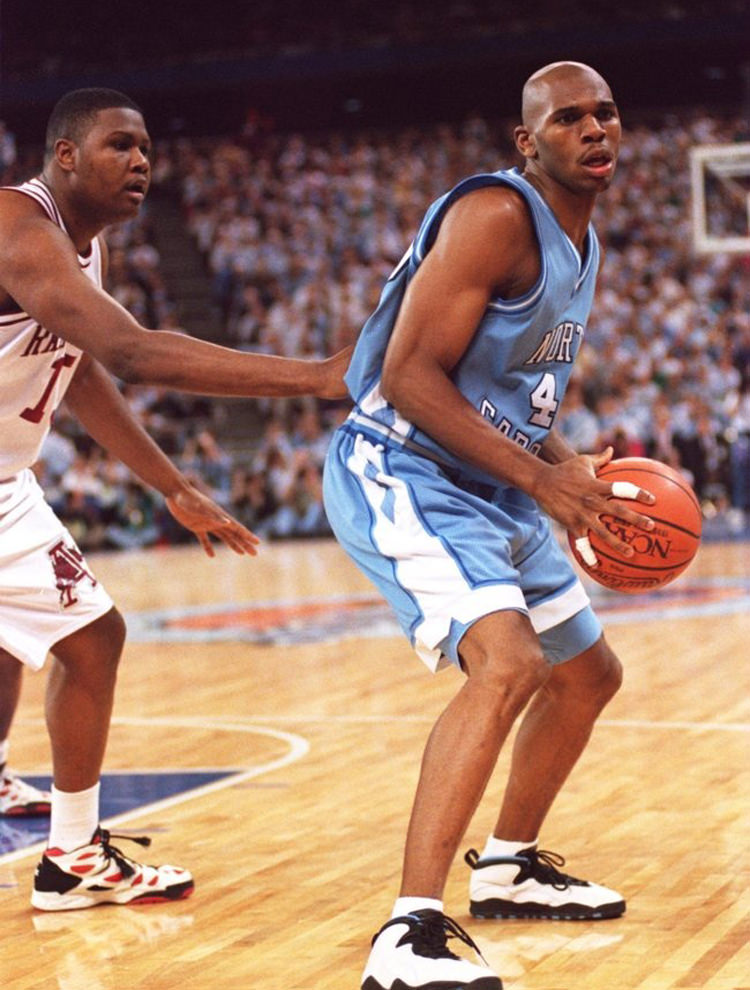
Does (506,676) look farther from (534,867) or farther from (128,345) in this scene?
(128,345)

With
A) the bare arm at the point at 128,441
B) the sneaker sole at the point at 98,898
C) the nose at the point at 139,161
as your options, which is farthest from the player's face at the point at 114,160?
the sneaker sole at the point at 98,898

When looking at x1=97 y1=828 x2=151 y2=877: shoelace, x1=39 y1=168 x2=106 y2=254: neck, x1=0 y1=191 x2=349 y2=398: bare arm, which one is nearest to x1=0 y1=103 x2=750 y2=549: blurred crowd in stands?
x1=97 y1=828 x2=151 y2=877: shoelace

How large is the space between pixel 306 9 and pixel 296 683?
18.3 meters

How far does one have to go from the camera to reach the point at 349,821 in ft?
16.2

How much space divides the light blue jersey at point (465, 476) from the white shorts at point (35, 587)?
84 centimetres

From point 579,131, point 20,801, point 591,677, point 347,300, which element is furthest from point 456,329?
point 347,300

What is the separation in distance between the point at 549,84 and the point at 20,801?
2994 mm

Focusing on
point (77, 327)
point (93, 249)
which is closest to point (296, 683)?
point (93, 249)

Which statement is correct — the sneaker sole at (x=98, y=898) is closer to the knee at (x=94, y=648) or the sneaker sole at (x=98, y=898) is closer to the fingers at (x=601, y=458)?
the knee at (x=94, y=648)

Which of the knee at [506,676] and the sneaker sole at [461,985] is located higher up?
the knee at [506,676]

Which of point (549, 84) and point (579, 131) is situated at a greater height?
point (549, 84)

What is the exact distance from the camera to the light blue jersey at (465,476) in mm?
3377

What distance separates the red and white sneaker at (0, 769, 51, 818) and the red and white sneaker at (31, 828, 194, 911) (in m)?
1.06

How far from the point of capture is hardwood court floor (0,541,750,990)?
349 cm
